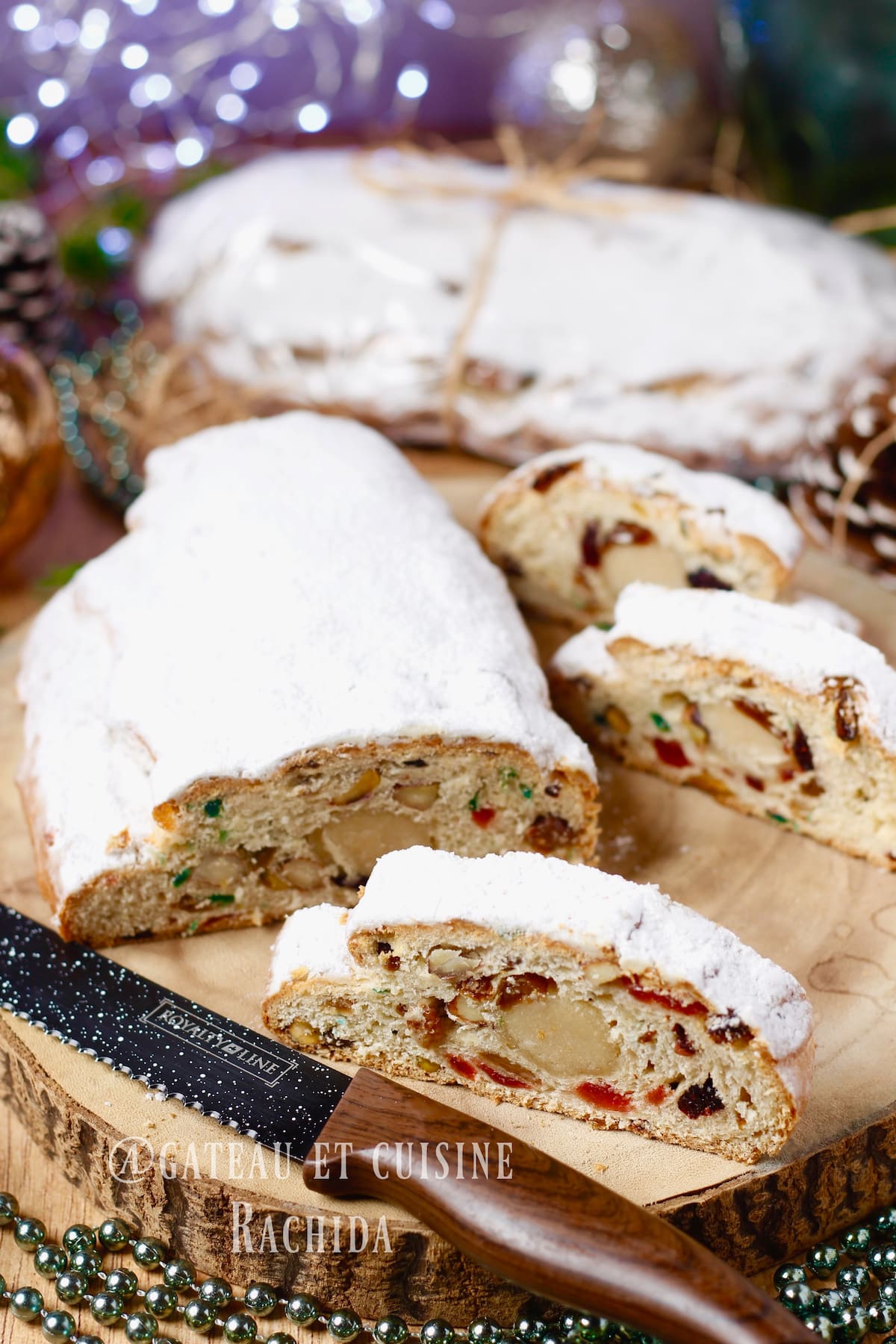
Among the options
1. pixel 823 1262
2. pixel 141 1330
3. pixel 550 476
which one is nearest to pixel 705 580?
pixel 550 476

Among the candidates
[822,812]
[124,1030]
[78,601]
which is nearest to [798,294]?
[822,812]

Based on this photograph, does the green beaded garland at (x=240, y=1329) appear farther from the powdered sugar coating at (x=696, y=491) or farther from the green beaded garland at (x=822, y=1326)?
the powdered sugar coating at (x=696, y=491)

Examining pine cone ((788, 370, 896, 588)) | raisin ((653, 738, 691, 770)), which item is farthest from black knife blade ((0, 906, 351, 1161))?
pine cone ((788, 370, 896, 588))

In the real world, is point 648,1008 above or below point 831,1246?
above

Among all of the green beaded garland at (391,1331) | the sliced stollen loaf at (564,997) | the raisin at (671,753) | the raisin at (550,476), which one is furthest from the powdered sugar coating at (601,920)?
the raisin at (550,476)

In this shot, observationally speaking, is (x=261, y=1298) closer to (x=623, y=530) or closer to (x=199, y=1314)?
(x=199, y=1314)

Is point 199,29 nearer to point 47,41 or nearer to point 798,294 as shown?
point 47,41
